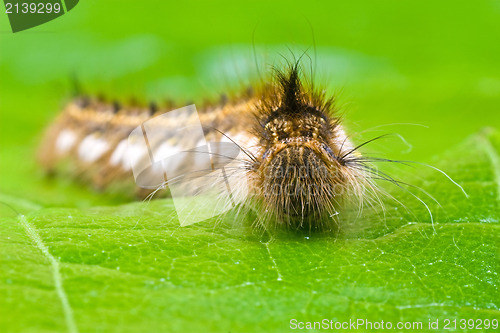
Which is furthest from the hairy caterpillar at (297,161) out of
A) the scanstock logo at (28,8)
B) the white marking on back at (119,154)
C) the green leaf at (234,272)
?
the scanstock logo at (28,8)

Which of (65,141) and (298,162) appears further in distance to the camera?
(65,141)

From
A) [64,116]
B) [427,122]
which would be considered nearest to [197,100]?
[64,116]

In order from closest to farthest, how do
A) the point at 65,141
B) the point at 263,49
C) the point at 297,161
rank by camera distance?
the point at 297,161 < the point at 65,141 < the point at 263,49

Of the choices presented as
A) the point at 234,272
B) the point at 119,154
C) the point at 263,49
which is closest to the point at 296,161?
the point at 234,272

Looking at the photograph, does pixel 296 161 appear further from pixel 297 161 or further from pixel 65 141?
pixel 65 141

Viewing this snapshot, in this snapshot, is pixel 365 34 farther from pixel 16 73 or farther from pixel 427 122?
pixel 16 73
